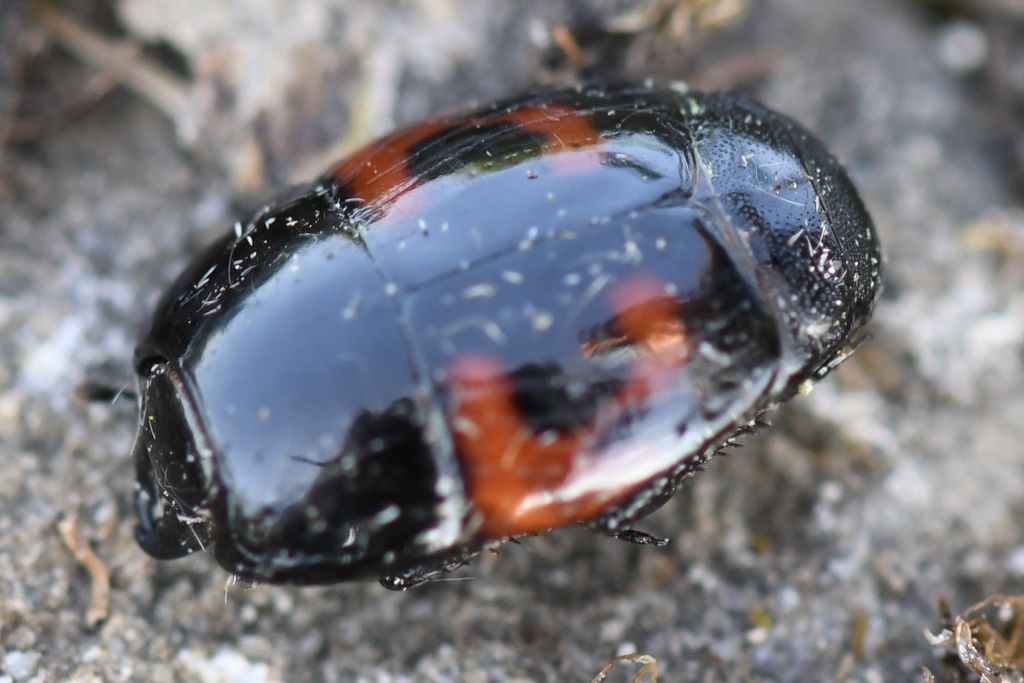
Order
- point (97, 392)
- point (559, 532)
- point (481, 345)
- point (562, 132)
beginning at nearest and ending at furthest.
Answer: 1. point (481, 345)
2. point (562, 132)
3. point (97, 392)
4. point (559, 532)

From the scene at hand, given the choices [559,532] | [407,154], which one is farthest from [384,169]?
[559,532]

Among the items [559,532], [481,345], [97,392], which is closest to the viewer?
[481,345]

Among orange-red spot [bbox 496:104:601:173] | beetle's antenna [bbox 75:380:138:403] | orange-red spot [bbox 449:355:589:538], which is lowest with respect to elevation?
orange-red spot [bbox 449:355:589:538]

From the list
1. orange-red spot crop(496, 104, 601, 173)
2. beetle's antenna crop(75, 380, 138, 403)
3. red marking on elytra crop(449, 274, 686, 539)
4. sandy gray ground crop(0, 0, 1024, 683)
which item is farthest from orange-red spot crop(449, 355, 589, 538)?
beetle's antenna crop(75, 380, 138, 403)

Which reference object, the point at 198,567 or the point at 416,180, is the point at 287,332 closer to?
the point at 416,180

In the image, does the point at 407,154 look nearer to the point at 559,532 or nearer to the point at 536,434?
the point at 536,434

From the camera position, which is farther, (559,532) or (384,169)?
(559,532)

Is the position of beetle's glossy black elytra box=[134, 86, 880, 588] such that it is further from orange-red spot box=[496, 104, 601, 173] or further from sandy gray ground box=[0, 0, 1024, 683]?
sandy gray ground box=[0, 0, 1024, 683]

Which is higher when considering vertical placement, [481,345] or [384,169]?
[384,169]
